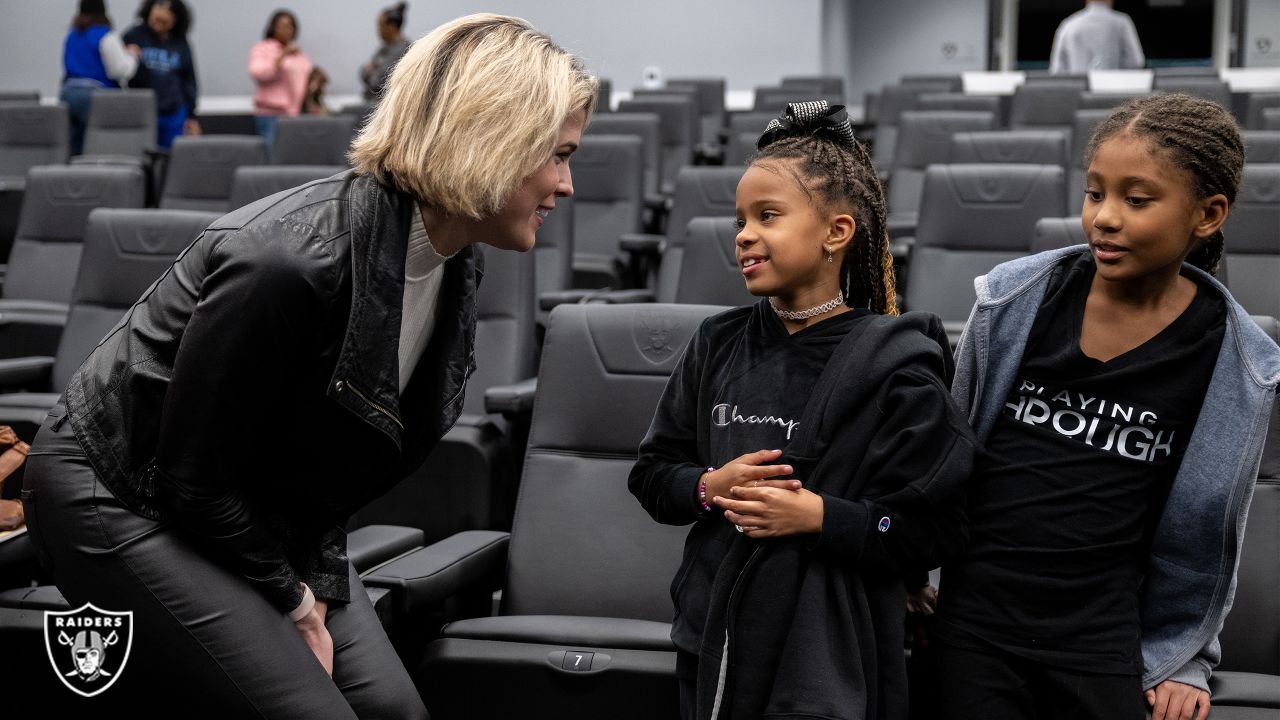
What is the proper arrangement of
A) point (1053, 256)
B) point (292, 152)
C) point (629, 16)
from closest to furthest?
1. point (1053, 256)
2. point (292, 152)
3. point (629, 16)

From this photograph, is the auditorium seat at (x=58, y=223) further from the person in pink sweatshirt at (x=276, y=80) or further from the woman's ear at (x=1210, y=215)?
the person in pink sweatshirt at (x=276, y=80)

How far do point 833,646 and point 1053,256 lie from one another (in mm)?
575

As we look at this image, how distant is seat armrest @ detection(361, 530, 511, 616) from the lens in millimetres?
1661

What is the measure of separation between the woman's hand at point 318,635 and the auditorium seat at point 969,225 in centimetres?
202

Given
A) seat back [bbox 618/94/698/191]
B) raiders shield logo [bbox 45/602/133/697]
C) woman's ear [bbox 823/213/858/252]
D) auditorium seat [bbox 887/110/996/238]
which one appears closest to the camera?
raiders shield logo [bbox 45/602/133/697]

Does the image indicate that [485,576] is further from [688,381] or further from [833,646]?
→ [833,646]

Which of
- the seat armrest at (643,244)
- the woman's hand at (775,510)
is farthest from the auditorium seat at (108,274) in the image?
the woman's hand at (775,510)

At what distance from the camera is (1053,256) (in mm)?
1521

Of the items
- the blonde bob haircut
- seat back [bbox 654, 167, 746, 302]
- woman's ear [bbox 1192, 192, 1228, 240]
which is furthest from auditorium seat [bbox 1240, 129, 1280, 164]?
the blonde bob haircut

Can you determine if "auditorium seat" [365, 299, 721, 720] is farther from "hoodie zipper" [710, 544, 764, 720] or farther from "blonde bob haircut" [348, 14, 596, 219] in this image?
"blonde bob haircut" [348, 14, 596, 219]

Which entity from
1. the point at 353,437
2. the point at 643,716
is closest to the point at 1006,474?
the point at 643,716

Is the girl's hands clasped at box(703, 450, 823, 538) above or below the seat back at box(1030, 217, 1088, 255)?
below

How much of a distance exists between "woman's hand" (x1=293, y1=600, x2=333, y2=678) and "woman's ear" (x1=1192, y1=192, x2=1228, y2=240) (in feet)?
3.63

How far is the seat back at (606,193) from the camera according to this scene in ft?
13.3
